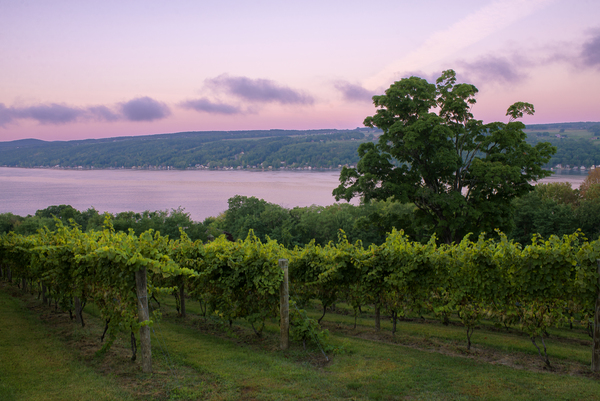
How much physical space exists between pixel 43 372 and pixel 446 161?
18.4 meters

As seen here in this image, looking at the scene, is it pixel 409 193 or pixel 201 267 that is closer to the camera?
pixel 201 267

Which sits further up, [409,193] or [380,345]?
[409,193]

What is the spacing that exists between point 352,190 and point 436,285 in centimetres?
1341

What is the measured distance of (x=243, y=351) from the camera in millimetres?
8500

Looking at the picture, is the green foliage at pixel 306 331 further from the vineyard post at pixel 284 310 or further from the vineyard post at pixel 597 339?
the vineyard post at pixel 597 339

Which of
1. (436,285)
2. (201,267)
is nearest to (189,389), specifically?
(201,267)

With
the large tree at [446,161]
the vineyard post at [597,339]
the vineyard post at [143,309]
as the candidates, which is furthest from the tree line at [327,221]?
the vineyard post at [143,309]

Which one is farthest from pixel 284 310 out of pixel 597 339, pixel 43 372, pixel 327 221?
pixel 327 221

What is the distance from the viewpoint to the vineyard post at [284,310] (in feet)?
28.2

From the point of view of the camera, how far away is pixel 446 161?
19812 mm

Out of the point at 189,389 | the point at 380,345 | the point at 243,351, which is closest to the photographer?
the point at 189,389

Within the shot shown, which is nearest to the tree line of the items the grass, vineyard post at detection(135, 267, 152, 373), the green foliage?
the grass

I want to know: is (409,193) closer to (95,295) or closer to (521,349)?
(521,349)

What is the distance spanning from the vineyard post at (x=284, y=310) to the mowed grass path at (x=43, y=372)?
3483mm
